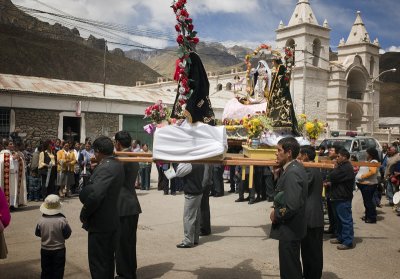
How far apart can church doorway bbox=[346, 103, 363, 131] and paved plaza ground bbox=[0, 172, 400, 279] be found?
44.3 metres

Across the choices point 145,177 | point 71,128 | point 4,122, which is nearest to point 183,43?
point 145,177

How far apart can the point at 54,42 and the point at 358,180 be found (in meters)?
93.4

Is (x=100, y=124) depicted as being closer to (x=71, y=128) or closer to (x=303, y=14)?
(x=71, y=128)

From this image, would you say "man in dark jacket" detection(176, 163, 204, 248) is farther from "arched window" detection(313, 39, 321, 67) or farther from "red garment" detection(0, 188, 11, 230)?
"arched window" detection(313, 39, 321, 67)

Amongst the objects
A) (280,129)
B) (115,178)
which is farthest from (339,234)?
(115,178)

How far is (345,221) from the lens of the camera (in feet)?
26.6

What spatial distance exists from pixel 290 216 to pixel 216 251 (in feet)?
10.5

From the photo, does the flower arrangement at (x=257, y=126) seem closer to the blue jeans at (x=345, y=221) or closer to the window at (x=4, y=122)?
the blue jeans at (x=345, y=221)

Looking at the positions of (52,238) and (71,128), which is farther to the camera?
(71,128)

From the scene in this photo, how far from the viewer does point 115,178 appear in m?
5.10

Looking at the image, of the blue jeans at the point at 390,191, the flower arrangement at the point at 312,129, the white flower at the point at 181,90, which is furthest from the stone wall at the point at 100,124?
the white flower at the point at 181,90

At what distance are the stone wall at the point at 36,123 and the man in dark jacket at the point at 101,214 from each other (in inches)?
752

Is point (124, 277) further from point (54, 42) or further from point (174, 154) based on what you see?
point (54, 42)

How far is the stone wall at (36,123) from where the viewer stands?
22.2 meters
